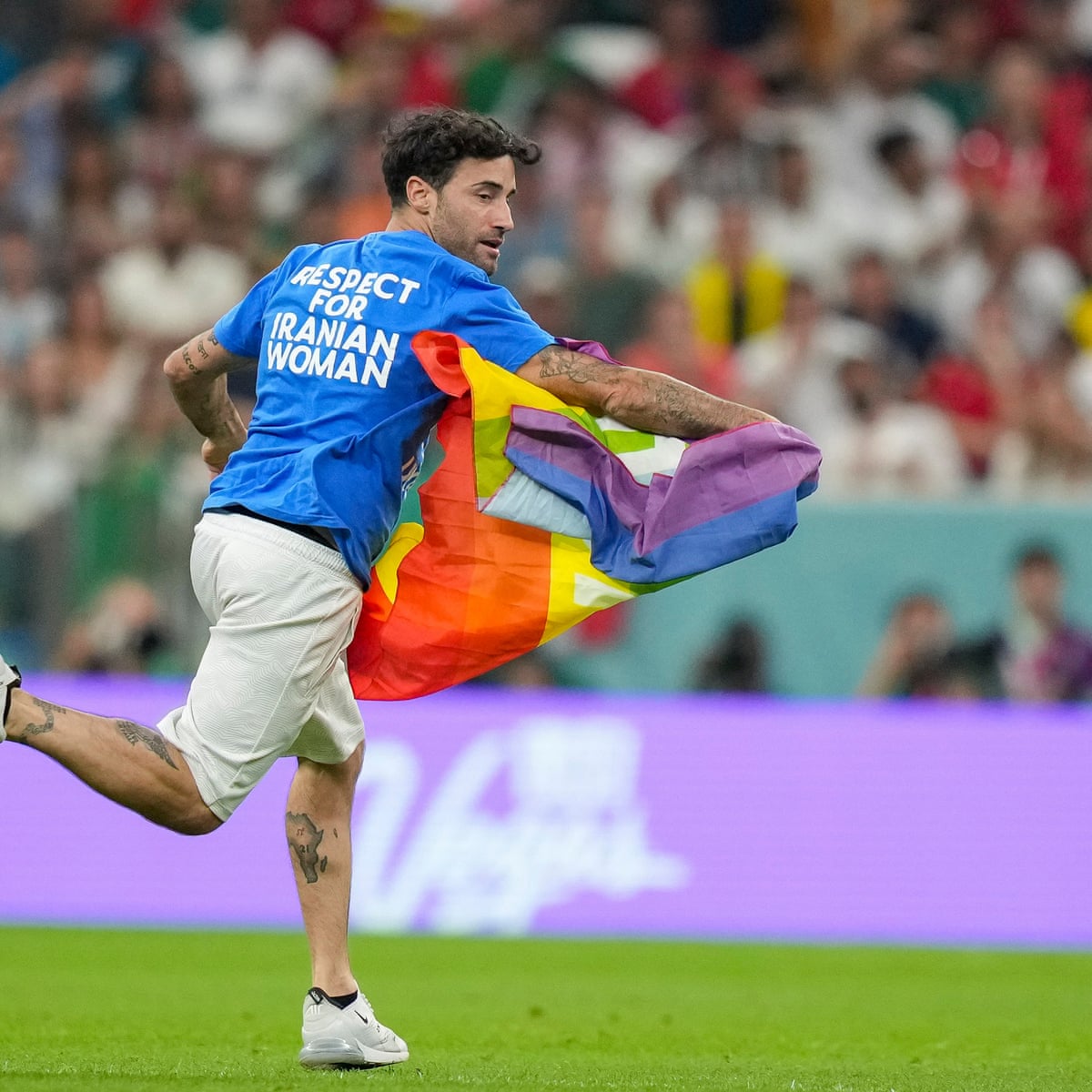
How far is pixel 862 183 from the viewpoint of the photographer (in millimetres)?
14523

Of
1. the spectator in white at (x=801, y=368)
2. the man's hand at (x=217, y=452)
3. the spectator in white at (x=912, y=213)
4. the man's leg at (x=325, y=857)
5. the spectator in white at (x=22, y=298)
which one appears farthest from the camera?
the spectator in white at (x=912, y=213)

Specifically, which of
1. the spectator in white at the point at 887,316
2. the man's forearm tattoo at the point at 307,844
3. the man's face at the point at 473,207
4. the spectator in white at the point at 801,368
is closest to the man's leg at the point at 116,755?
the man's forearm tattoo at the point at 307,844

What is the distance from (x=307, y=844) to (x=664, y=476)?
151 cm

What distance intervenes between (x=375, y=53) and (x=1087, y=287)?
5.41m

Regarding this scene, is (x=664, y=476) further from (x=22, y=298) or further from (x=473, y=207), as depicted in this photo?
(x=22, y=298)

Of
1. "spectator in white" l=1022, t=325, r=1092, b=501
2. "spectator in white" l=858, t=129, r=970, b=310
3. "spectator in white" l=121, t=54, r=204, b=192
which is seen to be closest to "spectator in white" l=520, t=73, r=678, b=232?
"spectator in white" l=858, t=129, r=970, b=310

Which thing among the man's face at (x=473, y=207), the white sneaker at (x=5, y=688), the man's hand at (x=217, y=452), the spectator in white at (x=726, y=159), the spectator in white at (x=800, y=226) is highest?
the spectator in white at (x=726, y=159)

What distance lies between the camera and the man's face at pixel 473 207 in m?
5.69

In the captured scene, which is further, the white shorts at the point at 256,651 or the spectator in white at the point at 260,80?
the spectator in white at the point at 260,80

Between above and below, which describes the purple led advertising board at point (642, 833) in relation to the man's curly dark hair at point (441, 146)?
below

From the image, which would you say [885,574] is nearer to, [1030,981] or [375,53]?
[1030,981]

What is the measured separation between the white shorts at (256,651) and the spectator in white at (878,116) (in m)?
9.76

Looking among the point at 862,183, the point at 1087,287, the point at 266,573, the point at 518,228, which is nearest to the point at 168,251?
the point at 518,228

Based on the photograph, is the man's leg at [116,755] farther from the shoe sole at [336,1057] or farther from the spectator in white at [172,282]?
the spectator in white at [172,282]
